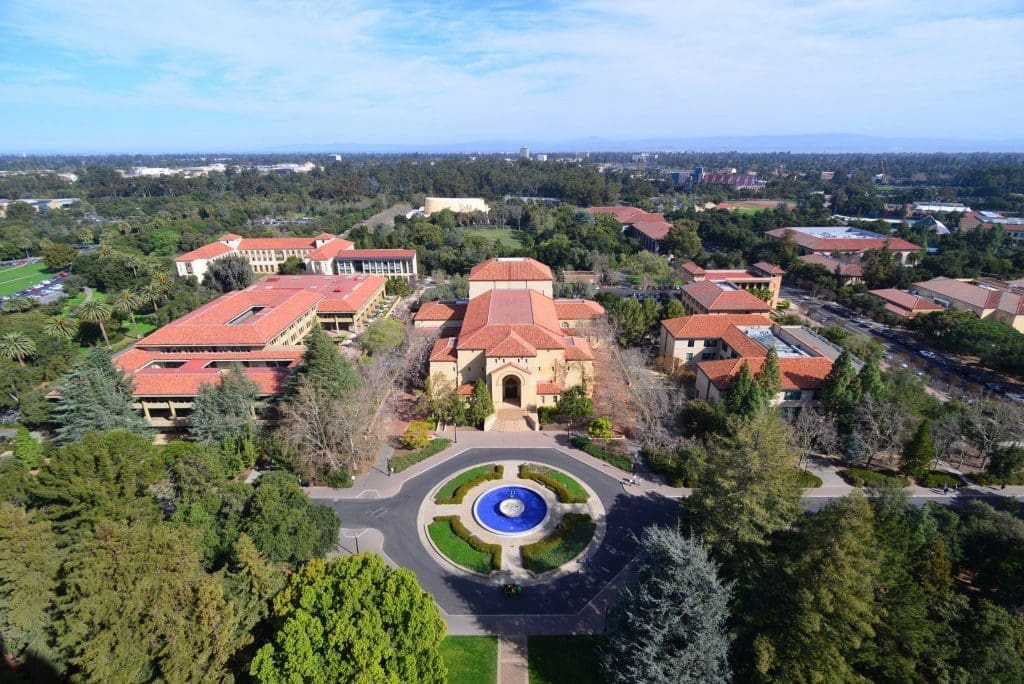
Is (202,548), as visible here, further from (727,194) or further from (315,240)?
(727,194)

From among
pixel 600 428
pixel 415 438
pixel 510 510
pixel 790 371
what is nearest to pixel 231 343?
pixel 415 438

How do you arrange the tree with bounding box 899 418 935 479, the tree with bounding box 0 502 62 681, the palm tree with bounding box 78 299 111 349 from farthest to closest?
the palm tree with bounding box 78 299 111 349
the tree with bounding box 899 418 935 479
the tree with bounding box 0 502 62 681

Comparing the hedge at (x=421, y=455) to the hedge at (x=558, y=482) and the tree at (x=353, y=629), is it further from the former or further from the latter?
the tree at (x=353, y=629)

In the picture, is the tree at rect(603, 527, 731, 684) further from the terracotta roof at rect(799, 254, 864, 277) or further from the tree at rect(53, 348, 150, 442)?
the terracotta roof at rect(799, 254, 864, 277)

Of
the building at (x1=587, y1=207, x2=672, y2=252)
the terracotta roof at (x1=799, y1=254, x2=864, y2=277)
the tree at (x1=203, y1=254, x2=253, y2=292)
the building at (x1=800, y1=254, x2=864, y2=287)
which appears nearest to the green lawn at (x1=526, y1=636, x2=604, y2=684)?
the tree at (x1=203, y1=254, x2=253, y2=292)

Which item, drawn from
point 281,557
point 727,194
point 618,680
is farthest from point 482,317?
point 727,194
